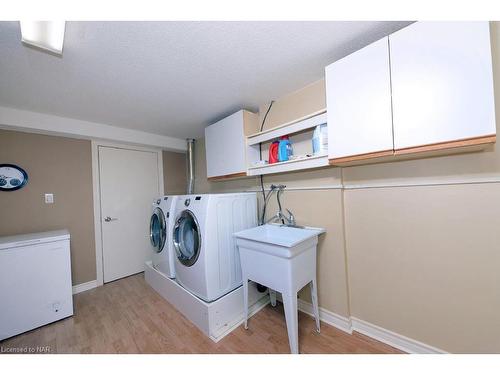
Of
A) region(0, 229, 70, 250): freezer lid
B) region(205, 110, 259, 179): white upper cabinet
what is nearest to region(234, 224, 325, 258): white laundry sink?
region(205, 110, 259, 179): white upper cabinet

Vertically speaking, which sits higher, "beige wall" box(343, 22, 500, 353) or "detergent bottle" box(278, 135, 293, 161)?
"detergent bottle" box(278, 135, 293, 161)

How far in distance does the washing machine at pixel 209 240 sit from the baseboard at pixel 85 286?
1406 mm

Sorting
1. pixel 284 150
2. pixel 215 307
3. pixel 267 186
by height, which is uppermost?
pixel 284 150

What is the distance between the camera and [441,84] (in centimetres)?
96

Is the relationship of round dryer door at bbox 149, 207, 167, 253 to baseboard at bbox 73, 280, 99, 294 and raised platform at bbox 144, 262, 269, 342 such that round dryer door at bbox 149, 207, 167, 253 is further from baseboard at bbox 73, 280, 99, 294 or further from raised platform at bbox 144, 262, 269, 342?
baseboard at bbox 73, 280, 99, 294

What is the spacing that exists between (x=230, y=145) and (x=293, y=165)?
32.5 inches

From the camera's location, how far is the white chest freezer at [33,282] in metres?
1.67

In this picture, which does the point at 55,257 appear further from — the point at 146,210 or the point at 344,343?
the point at 344,343

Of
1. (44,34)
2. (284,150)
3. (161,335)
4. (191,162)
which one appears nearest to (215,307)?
(161,335)

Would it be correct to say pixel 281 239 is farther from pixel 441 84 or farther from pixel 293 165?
pixel 441 84

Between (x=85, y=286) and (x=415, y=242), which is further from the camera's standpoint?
(x=85, y=286)

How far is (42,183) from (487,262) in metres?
4.01

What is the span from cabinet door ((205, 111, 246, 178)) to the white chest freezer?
169 cm

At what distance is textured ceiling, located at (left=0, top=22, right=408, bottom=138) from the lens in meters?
1.10
